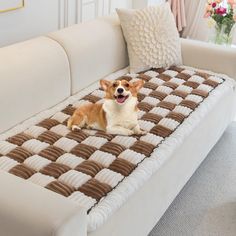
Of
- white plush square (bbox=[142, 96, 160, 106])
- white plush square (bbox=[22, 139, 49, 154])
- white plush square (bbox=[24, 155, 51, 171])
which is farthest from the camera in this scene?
white plush square (bbox=[142, 96, 160, 106])

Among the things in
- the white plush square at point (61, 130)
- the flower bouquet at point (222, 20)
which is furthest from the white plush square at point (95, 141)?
the flower bouquet at point (222, 20)

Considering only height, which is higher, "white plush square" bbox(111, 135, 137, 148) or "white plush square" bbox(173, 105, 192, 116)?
"white plush square" bbox(111, 135, 137, 148)

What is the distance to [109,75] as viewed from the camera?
9.21ft

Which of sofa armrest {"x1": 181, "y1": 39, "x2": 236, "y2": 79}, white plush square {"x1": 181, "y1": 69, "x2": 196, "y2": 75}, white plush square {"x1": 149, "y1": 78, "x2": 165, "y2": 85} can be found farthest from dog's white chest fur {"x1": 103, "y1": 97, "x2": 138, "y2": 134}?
sofa armrest {"x1": 181, "y1": 39, "x2": 236, "y2": 79}

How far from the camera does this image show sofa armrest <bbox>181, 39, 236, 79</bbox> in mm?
2957

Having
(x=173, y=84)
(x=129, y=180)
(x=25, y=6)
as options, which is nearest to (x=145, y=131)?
(x=129, y=180)

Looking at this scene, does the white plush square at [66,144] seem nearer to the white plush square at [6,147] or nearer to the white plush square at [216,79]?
the white plush square at [6,147]

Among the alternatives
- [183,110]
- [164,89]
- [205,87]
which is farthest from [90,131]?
[205,87]

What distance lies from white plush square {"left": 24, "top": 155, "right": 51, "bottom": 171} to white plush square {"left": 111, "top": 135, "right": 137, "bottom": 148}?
0.35m

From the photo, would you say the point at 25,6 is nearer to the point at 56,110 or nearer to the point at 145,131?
the point at 56,110

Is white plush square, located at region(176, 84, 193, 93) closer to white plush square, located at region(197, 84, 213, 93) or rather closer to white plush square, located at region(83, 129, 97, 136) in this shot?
white plush square, located at region(197, 84, 213, 93)

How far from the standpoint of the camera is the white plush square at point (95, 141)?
2.01 meters

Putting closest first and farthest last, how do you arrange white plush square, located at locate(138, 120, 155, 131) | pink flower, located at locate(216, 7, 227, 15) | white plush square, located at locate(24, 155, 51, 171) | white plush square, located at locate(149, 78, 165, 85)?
white plush square, located at locate(24, 155, 51, 171) < white plush square, located at locate(138, 120, 155, 131) < white plush square, located at locate(149, 78, 165, 85) < pink flower, located at locate(216, 7, 227, 15)

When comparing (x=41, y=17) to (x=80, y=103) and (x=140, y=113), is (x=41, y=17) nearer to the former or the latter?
(x=80, y=103)
